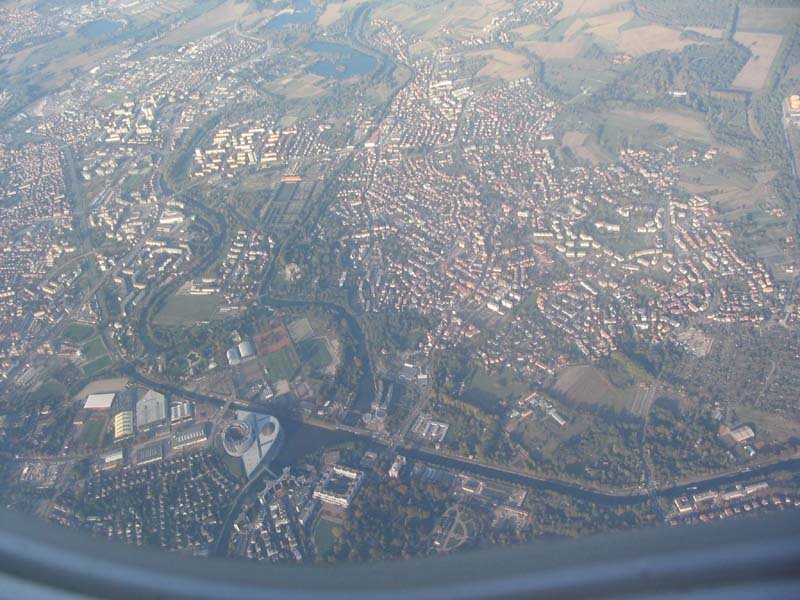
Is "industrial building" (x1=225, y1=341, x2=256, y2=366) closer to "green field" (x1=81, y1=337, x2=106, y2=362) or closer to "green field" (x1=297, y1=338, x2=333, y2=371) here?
"green field" (x1=297, y1=338, x2=333, y2=371)

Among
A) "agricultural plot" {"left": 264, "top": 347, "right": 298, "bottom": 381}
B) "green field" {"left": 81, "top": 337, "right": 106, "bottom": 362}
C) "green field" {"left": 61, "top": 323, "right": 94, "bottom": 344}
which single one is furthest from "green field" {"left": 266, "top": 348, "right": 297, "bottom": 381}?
"green field" {"left": 61, "top": 323, "right": 94, "bottom": 344}

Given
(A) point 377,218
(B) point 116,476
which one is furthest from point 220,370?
(A) point 377,218

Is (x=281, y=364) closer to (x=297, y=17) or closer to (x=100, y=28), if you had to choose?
(x=297, y=17)

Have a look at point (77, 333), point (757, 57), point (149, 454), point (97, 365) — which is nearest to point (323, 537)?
point (149, 454)

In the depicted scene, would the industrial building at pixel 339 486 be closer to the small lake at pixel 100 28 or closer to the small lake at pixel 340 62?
the small lake at pixel 340 62

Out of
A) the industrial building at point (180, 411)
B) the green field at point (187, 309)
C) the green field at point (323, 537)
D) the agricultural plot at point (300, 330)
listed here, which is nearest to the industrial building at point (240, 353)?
the agricultural plot at point (300, 330)

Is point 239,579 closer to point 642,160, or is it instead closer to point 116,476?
point 116,476
